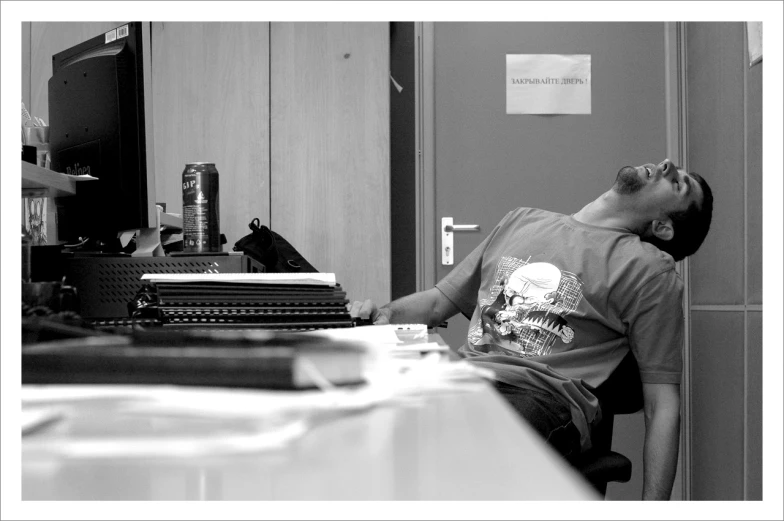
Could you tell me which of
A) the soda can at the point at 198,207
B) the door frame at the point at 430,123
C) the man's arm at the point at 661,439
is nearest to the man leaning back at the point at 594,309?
the man's arm at the point at 661,439

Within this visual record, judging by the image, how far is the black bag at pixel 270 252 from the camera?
6.81 feet

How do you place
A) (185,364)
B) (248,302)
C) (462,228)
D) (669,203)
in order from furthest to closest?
(462,228) → (669,203) → (248,302) → (185,364)

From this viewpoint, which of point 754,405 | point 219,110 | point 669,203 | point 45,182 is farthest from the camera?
point 219,110

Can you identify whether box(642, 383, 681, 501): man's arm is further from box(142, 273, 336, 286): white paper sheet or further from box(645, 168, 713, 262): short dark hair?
box(142, 273, 336, 286): white paper sheet

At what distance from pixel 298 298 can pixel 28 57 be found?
8.54 ft

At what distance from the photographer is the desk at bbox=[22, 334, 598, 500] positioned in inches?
11.2

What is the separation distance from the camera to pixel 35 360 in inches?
19.4

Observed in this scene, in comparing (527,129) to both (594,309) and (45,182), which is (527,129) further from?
(45,182)

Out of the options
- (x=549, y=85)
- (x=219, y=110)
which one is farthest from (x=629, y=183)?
(x=219, y=110)

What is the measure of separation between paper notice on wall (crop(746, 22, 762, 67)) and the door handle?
112cm

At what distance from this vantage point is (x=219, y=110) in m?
3.03

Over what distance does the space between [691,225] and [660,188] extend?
110mm

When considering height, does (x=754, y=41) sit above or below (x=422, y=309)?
above
